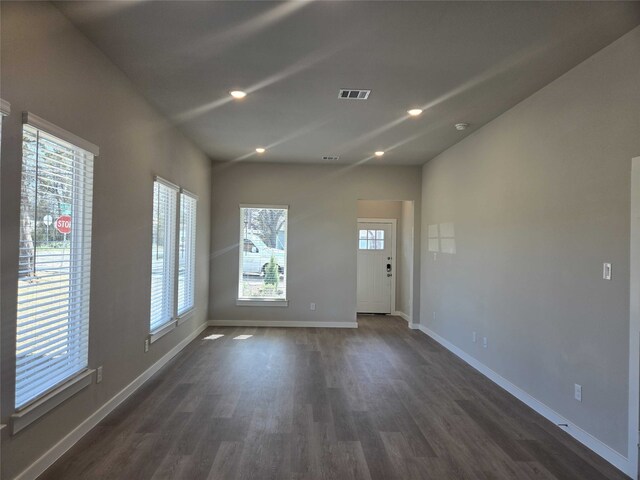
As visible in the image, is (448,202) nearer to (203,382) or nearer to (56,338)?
(203,382)

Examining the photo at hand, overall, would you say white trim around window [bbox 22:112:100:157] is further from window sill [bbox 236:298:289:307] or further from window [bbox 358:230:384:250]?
window [bbox 358:230:384:250]

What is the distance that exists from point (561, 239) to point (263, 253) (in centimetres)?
465

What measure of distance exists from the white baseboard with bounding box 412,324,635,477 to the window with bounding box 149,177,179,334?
3.55 meters

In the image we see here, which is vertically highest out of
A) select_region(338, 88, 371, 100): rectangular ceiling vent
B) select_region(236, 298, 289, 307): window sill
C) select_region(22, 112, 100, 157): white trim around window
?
select_region(338, 88, 371, 100): rectangular ceiling vent

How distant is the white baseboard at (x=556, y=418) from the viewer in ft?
8.25

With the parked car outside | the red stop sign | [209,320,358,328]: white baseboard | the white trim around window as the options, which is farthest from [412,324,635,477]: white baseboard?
the white trim around window

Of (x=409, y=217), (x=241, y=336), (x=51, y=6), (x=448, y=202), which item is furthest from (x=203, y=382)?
(x=409, y=217)

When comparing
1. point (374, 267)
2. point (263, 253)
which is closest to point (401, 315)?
point (374, 267)

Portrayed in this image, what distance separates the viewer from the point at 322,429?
2.97 m

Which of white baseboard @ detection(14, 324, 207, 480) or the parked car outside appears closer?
white baseboard @ detection(14, 324, 207, 480)

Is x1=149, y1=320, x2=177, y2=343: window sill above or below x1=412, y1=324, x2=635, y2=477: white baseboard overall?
above

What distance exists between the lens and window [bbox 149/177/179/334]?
13.6 feet

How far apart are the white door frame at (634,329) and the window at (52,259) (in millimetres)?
3517

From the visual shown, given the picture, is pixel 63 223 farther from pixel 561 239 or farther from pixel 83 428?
pixel 561 239
